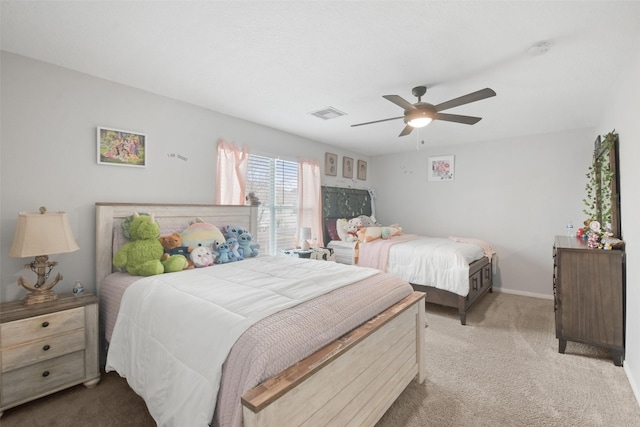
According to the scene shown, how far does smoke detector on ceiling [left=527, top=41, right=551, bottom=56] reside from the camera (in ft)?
6.46

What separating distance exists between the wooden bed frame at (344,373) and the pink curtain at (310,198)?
2.17 metres

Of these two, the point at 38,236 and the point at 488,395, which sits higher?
the point at 38,236

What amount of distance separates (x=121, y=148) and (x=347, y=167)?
362 centimetres

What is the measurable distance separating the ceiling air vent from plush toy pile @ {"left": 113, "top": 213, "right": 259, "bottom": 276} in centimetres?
159

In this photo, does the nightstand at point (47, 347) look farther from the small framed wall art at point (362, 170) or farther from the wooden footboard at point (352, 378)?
the small framed wall art at point (362, 170)

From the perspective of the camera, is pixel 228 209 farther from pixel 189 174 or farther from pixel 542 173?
pixel 542 173

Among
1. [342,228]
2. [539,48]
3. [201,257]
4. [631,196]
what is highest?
[539,48]

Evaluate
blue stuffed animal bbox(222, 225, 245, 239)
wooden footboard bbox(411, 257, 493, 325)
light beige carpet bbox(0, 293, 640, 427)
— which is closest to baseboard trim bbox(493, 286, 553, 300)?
wooden footboard bbox(411, 257, 493, 325)

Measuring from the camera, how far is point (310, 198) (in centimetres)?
457

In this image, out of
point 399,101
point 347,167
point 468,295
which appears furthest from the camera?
point 347,167

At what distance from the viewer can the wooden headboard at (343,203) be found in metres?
4.89

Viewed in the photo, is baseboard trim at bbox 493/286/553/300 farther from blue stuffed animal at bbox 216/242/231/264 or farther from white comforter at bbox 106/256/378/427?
blue stuffed animal at bbox 216/242/231/264

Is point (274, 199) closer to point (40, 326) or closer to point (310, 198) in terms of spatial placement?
point (310, 198)

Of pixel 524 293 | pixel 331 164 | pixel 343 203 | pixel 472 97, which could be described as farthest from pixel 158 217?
pixel 524 293
